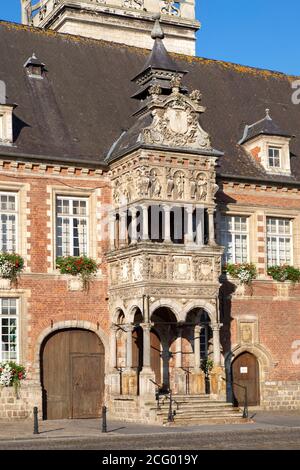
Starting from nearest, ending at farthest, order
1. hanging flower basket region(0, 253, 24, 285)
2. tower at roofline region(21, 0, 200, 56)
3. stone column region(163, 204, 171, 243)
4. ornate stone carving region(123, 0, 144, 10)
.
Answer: hanging flower basket region(0, 253, 24, 285), stone column region(163, 204, 171, 243), tower at roofline region(21, 0, 200, 56), ornate stone carving region(123, 0, 144, 10)

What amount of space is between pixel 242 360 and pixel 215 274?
4321 millimetres

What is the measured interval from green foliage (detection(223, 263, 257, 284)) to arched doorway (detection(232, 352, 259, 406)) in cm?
251

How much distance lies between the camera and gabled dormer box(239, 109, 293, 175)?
33250 mm

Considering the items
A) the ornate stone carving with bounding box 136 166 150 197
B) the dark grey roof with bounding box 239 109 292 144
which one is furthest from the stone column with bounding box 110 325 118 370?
the dark grey roof with bounding box 239 109 292 144

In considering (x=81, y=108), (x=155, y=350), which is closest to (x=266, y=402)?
(x=155, y=350)

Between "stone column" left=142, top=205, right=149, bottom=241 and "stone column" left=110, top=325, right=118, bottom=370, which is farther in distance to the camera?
"stone column" left=110, top=325, right=118, bottom=370

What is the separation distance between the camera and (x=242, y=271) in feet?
104

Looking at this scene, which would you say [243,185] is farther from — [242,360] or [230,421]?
[230,421]

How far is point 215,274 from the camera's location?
29109 millimetres

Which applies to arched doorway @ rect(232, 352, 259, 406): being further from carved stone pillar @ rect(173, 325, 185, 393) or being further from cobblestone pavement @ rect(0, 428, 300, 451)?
cobblestone pavement @ rect(0, 428, 300, 451)

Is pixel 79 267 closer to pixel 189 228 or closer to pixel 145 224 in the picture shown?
pixel 145 224

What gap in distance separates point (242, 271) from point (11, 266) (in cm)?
798

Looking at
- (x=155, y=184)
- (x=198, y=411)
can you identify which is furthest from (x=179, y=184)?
(x=198, y=411)

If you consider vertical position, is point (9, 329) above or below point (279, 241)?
below
